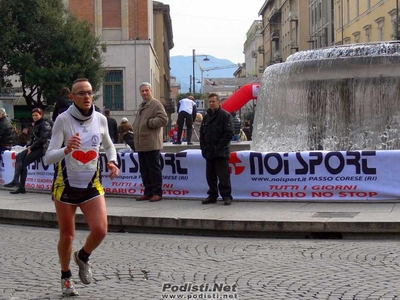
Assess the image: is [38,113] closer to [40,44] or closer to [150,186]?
[150,186]

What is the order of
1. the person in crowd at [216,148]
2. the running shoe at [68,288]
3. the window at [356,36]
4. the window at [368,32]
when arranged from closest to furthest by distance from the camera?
the running shoe at [68,288], the person in crowd at [216,148], the window at [368,32], the window at [356,36]

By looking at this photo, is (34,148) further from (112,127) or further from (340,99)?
(112,127)

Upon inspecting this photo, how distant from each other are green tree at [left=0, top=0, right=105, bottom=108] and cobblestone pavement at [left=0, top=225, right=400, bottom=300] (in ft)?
114

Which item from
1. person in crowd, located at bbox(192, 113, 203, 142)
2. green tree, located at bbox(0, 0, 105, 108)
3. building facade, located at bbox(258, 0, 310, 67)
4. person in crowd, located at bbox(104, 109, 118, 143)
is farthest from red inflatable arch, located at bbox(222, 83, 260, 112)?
building facade, located at bbox(258, 0, 310, 67)

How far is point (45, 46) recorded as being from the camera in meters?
44.8

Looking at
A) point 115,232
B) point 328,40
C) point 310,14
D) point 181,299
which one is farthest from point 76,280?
point 310,14

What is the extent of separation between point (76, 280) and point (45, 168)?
7979 millimetres

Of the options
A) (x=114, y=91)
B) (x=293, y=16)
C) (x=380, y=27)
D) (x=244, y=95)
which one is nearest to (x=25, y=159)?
(x=244, y=95)

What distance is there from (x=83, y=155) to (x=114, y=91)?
1823 inches

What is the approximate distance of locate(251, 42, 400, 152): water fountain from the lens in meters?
15.5

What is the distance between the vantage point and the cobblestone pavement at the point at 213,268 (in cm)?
649

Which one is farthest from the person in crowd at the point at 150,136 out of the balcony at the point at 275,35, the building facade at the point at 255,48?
the building facade at the point at 255,48

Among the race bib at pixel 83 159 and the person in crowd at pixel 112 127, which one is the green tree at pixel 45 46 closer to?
the person in crowd at pixel 112 127

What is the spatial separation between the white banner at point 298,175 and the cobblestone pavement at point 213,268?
7.72 ft
